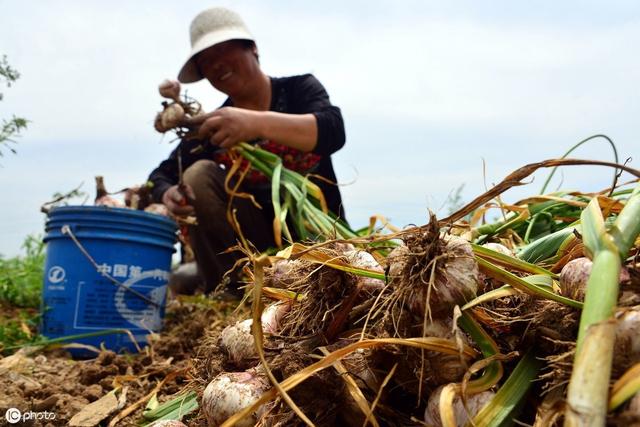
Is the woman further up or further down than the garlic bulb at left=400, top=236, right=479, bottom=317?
further up

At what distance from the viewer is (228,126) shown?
2.79 metres

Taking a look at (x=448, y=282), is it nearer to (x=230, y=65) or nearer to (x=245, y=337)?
(x=245, y=337)

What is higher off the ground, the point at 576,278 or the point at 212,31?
the point at 212,31

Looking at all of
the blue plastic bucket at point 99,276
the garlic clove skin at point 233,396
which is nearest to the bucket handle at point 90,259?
the blue plastic bucket at point 99,276

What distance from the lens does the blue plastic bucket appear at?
246cm

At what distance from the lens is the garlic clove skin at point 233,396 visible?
0.98 m

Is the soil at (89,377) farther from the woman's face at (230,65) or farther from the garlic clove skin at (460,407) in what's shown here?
the woman's face at (230,65)

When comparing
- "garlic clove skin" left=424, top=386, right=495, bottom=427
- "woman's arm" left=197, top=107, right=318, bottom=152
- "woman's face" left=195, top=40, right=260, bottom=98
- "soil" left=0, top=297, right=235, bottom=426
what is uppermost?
"woman's face" left=195, top=40, right=260, bottom=98

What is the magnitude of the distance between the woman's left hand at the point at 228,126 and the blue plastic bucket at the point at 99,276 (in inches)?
20.2

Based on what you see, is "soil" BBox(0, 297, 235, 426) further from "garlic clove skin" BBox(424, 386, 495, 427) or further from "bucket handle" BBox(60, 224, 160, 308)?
"garlic clove skin" BBox(424, 386, 495, 427)

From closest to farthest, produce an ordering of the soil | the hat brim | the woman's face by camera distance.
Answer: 1. the soil
2. the hat brim
3. the woman's face

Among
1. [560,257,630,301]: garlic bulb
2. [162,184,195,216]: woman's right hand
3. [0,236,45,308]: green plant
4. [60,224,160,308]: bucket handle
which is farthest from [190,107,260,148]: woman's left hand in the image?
[560,257,630,301]: garlic bulb

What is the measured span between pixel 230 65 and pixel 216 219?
0.90m

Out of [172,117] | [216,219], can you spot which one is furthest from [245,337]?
[216,219]
